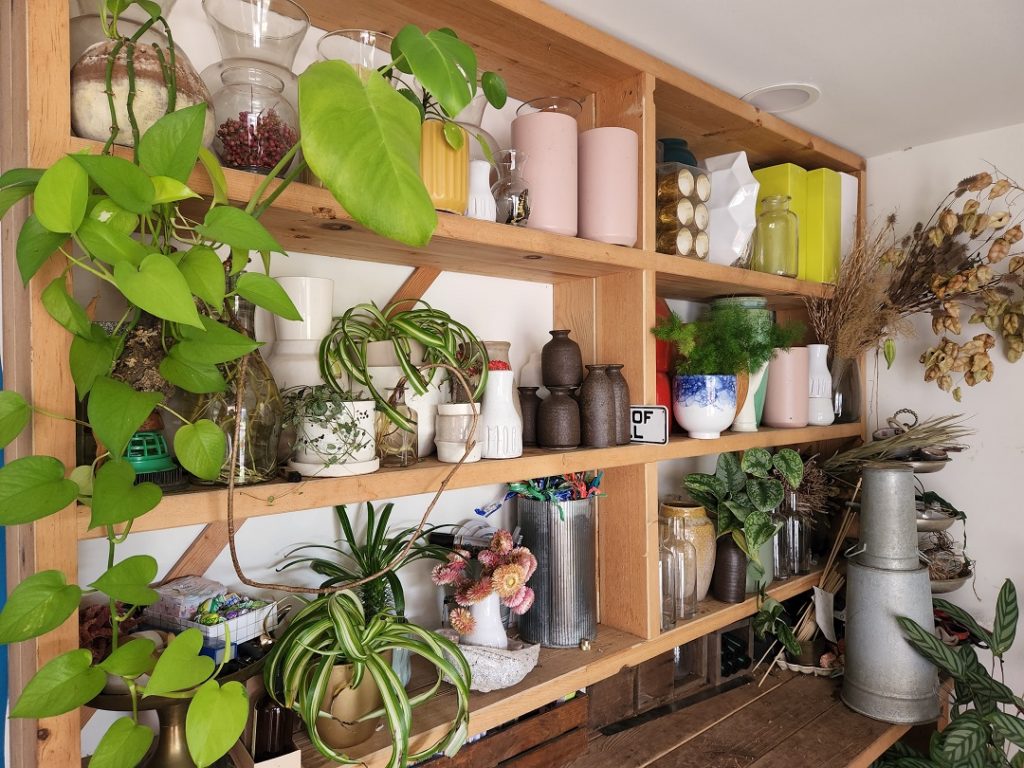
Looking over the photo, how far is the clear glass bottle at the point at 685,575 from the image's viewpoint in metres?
1.40

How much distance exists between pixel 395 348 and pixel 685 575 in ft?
2.84

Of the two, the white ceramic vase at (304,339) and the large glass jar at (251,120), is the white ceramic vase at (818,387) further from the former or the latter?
the large glass jar at (251,120)

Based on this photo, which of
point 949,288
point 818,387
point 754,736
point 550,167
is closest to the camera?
point 550,167

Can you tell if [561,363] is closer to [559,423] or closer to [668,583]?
[559,423]

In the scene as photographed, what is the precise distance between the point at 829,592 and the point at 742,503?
467 millimetres

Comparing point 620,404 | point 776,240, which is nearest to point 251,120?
point 620,404

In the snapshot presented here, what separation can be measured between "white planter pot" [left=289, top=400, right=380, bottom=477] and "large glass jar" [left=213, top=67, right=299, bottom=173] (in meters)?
0.33

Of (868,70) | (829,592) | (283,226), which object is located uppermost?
(868,70)

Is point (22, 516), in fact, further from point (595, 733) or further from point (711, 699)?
point (711, 699)

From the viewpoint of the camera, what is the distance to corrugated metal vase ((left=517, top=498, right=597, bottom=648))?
4.07 feet

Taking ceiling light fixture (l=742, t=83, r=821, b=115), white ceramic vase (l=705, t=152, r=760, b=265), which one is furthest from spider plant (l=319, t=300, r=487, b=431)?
ceiling light fixture (l=742, t=83, r=821, b=115)

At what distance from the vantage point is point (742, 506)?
1521 millimetres

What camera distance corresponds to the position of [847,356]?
5.71ft

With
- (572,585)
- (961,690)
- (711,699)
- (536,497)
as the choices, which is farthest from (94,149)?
(961,690)
